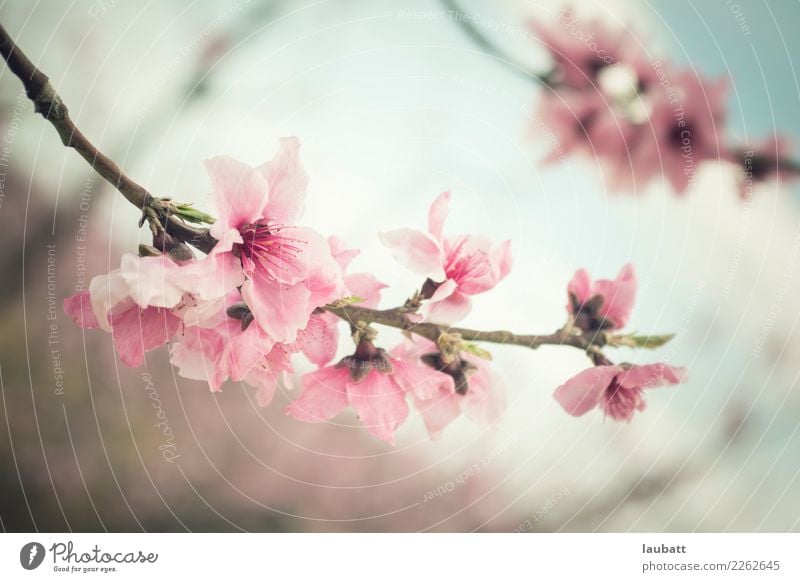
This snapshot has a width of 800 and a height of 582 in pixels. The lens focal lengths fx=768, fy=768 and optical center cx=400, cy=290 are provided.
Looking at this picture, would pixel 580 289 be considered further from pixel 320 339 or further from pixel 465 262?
pixel 320 339

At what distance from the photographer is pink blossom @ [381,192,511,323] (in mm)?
720

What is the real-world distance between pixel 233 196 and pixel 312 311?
13 centimetres

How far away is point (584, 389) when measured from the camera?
2.53 feet

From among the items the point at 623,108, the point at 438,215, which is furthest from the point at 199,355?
the point at 623,108

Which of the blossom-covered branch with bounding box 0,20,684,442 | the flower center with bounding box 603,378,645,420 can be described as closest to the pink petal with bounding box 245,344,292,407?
the blossom-covered branch with bounding box 0,20,684,442

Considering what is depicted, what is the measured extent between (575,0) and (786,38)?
23cm

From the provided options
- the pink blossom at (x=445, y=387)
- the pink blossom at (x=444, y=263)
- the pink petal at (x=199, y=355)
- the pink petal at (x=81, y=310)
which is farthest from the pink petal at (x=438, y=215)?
the pink petal at (x=81, y=310)

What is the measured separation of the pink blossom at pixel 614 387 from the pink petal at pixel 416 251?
0.18 m

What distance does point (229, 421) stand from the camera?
75cm

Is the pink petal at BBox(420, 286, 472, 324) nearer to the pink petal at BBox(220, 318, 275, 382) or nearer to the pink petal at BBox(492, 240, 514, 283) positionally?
the pink petal at BBox(492, 240, 514, 283)

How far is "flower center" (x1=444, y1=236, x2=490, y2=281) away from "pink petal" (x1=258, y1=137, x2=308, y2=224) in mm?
149
